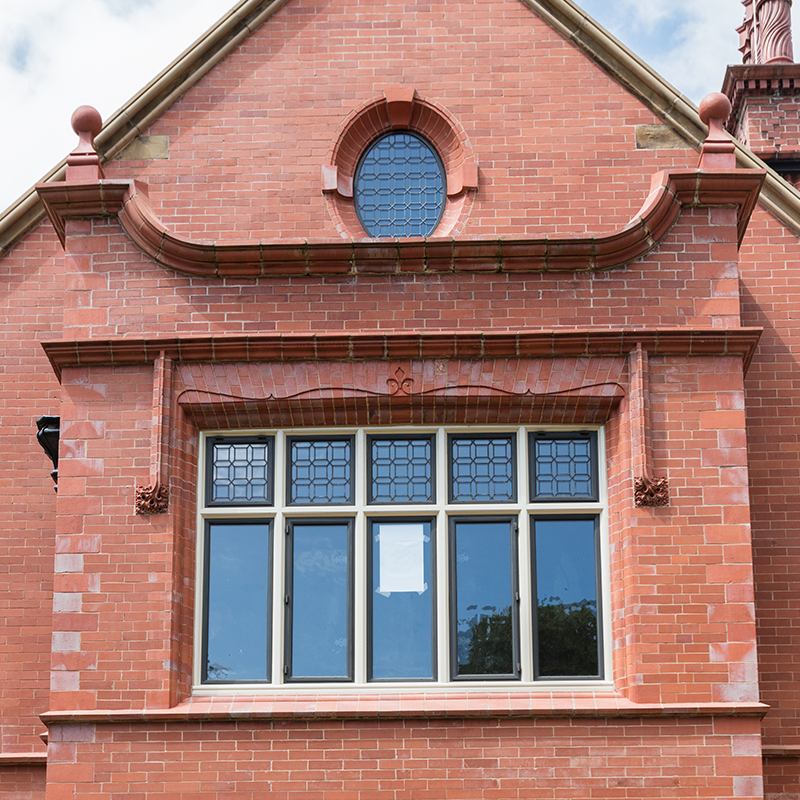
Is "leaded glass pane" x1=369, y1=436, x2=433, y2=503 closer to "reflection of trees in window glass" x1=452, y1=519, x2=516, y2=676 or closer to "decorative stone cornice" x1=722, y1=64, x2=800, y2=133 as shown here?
"reflection of trees in window glass" x1=452, y1=519, x2=516, y2=676

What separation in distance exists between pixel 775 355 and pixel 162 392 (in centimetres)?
631

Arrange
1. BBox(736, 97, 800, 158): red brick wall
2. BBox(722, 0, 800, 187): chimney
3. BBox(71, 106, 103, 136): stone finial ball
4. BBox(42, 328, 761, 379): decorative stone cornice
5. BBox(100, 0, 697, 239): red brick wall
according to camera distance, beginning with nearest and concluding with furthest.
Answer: BBox(42, 328, 761, 379): decorative stone cornice, BBox(71, 106, 103, 136): stone finial ball, BBox(100, 0, 697, 239): red brick wall, BBox(722, 0, 800, 187): chimney, BBox(736, 97, 800, 158): red brick wall

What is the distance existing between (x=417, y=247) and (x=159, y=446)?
2.89 m

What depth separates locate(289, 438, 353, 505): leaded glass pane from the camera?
10.1 meters

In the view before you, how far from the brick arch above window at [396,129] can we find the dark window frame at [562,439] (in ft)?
7.46

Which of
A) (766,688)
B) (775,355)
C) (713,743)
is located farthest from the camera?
(775,355)

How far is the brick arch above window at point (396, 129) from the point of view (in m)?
11.1

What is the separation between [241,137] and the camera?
1135 cm

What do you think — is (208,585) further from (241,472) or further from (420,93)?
(420,93)

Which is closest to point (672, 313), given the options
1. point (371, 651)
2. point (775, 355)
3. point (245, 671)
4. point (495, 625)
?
point (775, 355)

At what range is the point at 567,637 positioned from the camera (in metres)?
9.76

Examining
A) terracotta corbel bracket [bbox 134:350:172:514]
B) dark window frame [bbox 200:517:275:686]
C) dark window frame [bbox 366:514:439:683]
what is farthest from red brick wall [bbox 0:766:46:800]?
dark window frame [bbox 366:514:439:683]

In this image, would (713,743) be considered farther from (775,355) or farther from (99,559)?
(99,559)

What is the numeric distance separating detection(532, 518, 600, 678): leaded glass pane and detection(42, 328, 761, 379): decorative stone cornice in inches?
62.0
